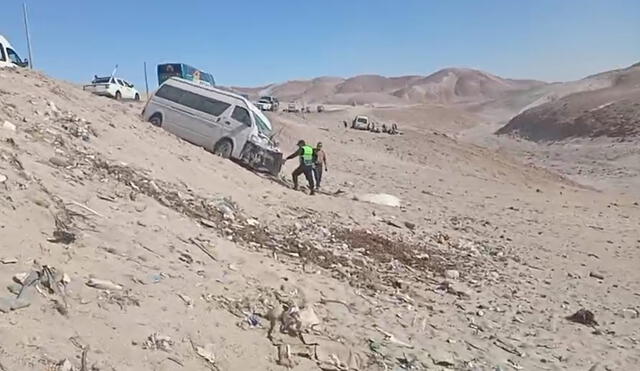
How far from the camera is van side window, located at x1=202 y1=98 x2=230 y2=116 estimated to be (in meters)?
15.9

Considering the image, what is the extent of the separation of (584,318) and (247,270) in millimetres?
5000

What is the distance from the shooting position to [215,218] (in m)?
9.18

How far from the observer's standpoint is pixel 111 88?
30562 millimetres

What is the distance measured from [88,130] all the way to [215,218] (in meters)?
3.50

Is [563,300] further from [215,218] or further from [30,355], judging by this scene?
[30,355]

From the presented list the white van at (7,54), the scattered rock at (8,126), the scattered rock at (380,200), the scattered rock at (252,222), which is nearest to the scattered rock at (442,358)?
the scattered rock at (252,222)

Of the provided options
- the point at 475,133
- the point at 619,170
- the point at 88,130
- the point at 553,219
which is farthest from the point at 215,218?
the point at 475,133

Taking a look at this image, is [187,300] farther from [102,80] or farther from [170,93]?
[102,80]

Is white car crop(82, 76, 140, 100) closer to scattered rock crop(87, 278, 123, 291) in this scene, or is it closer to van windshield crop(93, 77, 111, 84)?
van windshield crop(93, 77, 111, 84)

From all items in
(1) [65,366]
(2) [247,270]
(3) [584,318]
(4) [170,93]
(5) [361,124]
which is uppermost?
(4) [170,93]

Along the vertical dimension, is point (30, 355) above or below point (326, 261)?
above

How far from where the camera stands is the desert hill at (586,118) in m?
53.4

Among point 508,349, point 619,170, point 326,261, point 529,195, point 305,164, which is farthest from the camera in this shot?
point 619,170

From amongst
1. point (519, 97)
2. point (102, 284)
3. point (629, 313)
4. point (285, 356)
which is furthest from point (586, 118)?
point (519, 97)
